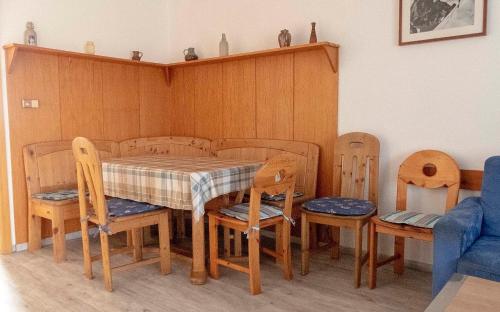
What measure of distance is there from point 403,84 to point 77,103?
2.94 m

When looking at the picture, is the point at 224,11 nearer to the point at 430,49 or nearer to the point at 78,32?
the point at 78,32

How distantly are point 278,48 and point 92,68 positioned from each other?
1881 millimetres

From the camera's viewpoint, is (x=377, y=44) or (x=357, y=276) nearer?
(x=357, y=276)

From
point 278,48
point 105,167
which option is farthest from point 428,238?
point 105,167

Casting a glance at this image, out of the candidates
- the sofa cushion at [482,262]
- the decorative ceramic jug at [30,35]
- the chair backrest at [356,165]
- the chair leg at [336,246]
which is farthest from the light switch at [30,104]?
the sofa cushion at [482,262]

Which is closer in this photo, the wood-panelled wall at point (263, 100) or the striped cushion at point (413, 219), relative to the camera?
the striped cushion at point (413, 219)

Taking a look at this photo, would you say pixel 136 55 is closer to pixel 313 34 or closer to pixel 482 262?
pixel 313 34

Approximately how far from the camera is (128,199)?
3162mm

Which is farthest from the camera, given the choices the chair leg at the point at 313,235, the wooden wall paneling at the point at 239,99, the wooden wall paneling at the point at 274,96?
the wooden wall paneling at the point at 239,99

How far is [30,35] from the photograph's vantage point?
12.0ft

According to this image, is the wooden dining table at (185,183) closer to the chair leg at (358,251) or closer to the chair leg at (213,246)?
the chair leg at (213,246)

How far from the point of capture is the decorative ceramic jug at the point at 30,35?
3.65 meters

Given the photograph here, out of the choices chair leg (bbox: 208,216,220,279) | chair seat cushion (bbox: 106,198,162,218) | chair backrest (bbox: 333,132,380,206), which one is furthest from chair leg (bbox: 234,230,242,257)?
chair backrest (bbox: 333,132,380,206)

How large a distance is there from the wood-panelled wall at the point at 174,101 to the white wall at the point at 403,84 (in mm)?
223
